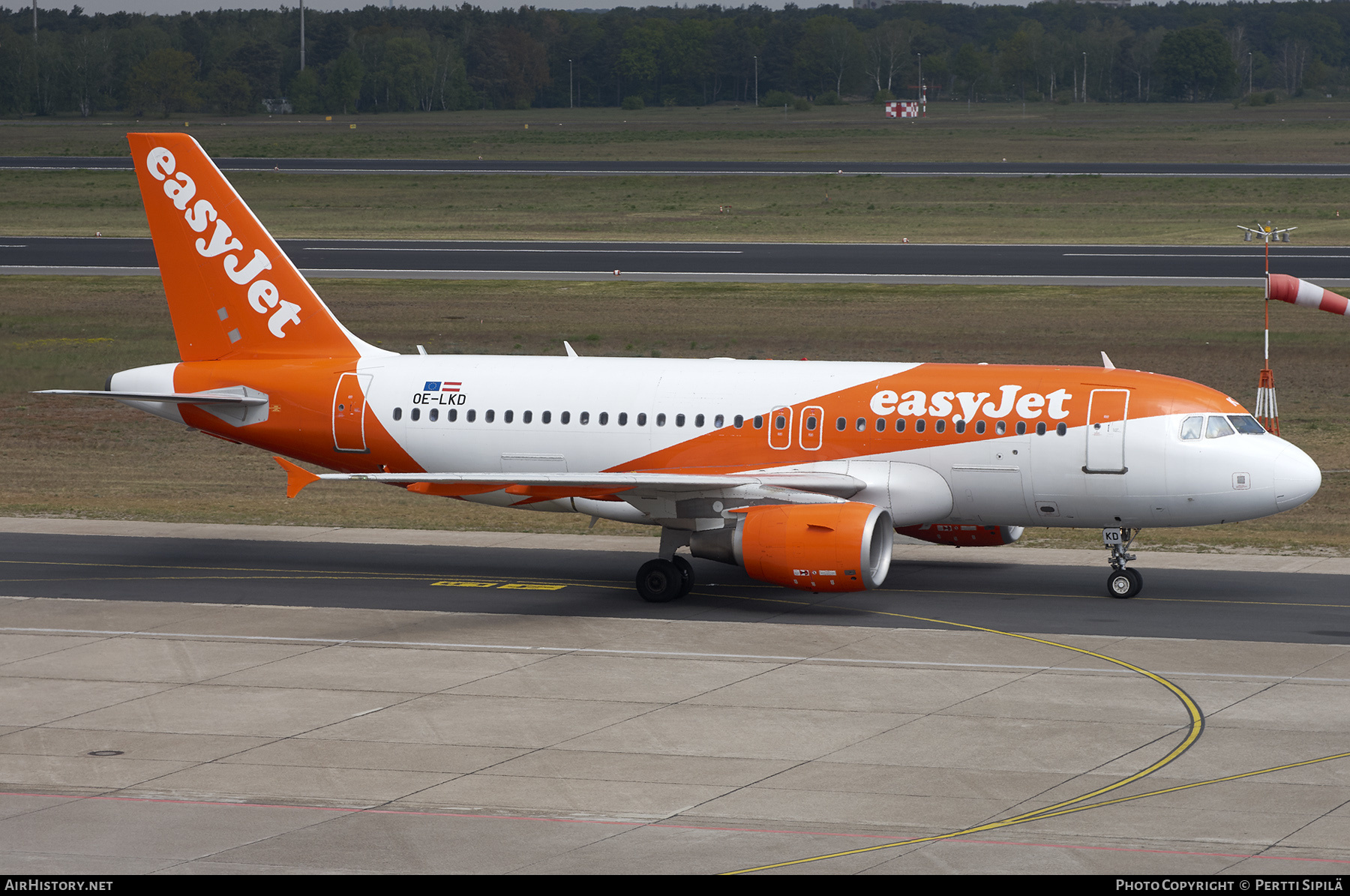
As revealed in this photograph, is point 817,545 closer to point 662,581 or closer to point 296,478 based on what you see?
point 662,581

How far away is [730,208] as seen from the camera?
102 meters

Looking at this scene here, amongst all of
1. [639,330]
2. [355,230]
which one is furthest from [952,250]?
[355,230]

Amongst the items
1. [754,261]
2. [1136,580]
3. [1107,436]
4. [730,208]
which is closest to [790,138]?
[730,208]

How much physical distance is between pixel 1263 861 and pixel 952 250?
67.5 meters

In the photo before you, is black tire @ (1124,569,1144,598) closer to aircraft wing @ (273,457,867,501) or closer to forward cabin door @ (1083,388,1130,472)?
forward cabin door @ (1083,388,1130,472)

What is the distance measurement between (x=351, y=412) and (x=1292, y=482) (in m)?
17.1

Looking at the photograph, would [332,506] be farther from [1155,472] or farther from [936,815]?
[936,815]

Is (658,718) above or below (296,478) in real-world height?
below

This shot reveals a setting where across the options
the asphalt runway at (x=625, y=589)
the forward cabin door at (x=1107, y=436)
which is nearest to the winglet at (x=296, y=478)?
the asphalt runway at (x=625, y=589)

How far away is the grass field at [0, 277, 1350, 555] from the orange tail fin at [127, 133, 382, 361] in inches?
241

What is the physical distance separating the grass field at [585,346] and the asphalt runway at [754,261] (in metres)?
2.76

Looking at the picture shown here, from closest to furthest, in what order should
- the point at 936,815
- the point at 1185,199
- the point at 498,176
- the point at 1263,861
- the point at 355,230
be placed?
the point at 1263,861 → the point at 936,815 → the point at 355,230 → the point at 1185,199 → the point at 498,176

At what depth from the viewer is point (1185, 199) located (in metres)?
102

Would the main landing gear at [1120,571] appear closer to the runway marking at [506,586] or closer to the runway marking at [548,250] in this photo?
the runway marking at [506,586]
